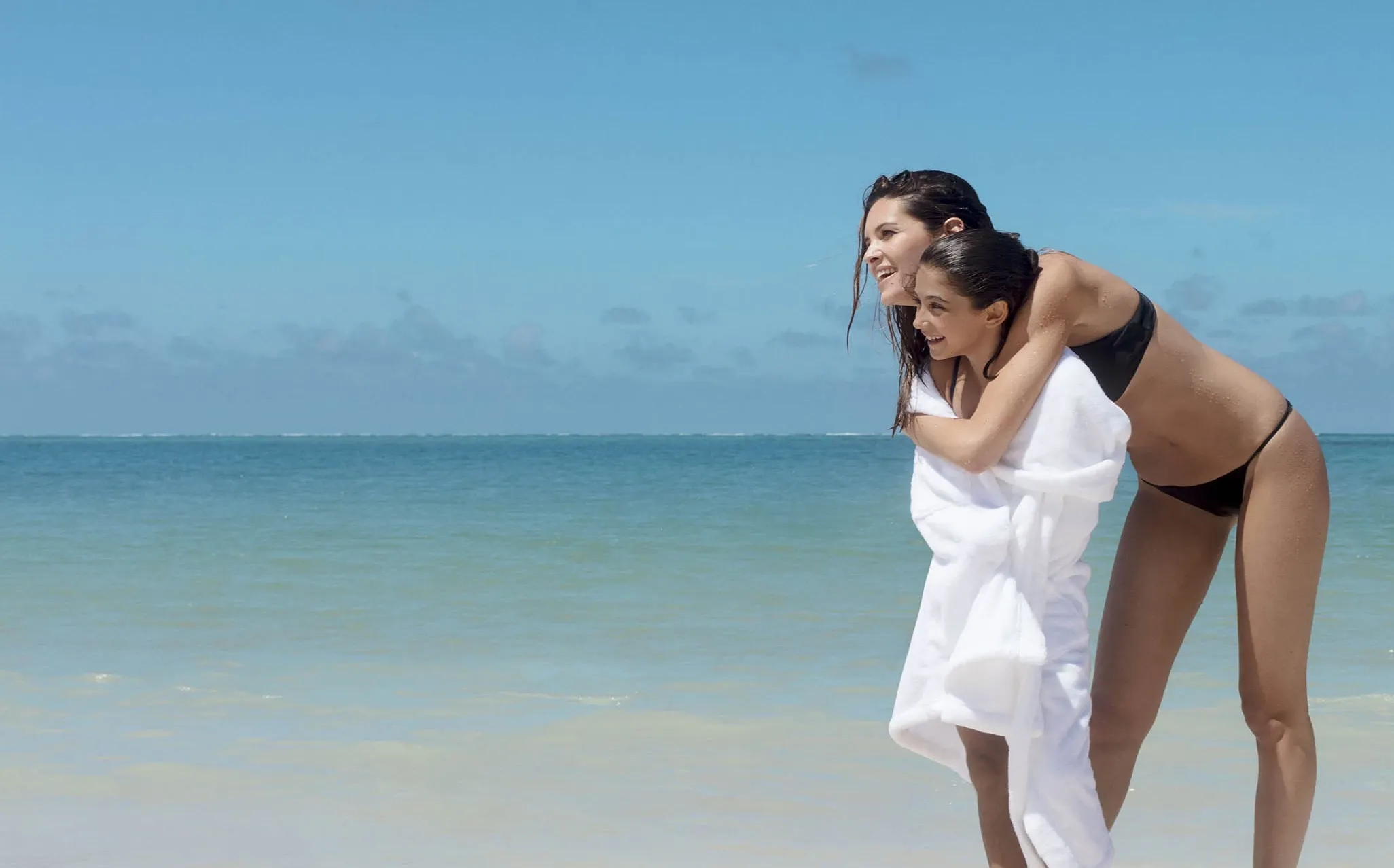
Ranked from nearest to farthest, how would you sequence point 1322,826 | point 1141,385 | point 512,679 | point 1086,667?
point 1086,667 < point 1141,385 < point 1322,826 < point 512,679

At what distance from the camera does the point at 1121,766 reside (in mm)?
2896

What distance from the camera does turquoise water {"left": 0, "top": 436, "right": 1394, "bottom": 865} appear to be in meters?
3.91

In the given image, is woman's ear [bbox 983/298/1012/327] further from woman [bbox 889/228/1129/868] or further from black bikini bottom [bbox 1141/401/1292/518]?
black bikini bottom [bbox 1141/401/1292/518]

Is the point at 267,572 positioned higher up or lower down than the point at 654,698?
lower down

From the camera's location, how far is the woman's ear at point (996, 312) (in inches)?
94.1

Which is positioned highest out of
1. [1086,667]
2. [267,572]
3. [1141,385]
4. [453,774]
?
[1141,385]

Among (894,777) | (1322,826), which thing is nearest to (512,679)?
(894,777)

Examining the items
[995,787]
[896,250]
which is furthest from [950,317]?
[995,787]

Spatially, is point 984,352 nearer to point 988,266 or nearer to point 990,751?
point 988,266

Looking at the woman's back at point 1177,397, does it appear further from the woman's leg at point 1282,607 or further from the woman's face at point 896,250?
the woman's face at point 896,250

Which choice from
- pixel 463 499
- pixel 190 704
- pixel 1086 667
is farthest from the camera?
pixel 463 499

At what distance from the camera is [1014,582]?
91.5 inches

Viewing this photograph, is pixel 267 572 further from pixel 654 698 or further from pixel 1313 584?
pixel 1313 584

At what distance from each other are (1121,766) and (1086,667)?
0.55 meters
